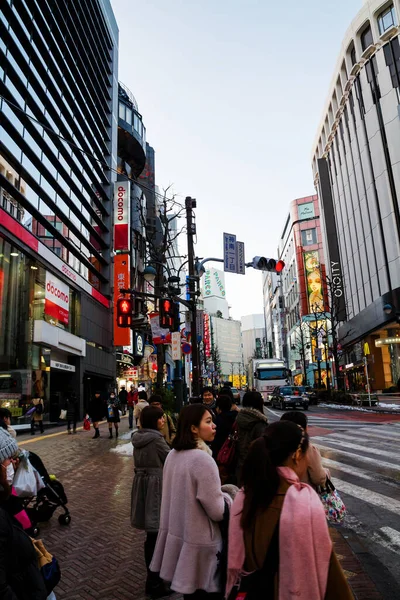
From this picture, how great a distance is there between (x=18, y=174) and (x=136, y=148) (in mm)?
30627

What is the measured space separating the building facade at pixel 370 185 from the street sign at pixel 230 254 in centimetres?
2465

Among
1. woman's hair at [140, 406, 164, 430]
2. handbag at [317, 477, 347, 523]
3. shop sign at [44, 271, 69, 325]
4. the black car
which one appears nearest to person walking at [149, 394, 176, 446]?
woman's hair at [140, 406, 164, 430]

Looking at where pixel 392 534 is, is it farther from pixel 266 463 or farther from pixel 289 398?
pixel 289 398

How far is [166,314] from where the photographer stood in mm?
13586

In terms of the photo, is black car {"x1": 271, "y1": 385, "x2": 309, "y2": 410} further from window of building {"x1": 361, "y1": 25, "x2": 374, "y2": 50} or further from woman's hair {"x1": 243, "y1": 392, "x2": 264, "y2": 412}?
window of building {"x1": 361, "y1": 25, "x2": 374, "y2": 50}

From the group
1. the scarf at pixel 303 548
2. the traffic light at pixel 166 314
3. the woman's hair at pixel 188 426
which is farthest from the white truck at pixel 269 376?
the scarf at pixel 303 548

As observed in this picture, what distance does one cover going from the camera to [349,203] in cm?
5228

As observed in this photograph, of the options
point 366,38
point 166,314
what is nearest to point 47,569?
point 166,314

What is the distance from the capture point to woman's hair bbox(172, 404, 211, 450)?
2884 mm

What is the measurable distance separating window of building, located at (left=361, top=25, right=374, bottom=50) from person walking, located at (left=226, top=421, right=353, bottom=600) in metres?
54.3

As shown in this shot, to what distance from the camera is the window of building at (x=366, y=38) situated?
46125 mm

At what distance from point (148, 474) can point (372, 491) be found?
5157 mm

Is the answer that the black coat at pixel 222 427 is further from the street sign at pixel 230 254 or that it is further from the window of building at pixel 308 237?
the window of building at pixel 308 237

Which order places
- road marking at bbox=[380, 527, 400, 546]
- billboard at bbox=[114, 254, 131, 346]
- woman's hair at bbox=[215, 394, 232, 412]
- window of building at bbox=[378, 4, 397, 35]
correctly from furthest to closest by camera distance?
window of building at bbox=[378, 4, 397, 35]
billboard at bbox=[114, 254, 131, 346]
woman's hair at bbox=[215, 394, 232, 412]
road marking at bbox=[380, 527, 400, 546]
